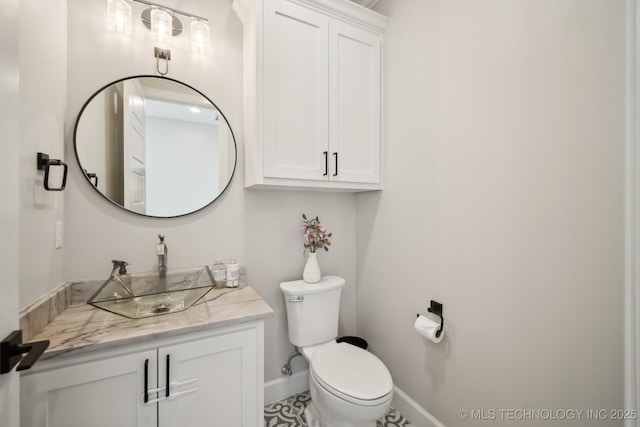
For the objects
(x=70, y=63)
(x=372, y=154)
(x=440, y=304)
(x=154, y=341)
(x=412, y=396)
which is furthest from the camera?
(x=372, y=154)

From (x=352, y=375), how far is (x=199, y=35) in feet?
6.74

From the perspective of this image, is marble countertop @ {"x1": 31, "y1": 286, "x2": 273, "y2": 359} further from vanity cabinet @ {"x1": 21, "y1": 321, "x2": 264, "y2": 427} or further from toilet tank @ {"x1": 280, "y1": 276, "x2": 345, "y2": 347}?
toilet tank @ {"x1": 280, "y1": 276, "x2": 345, "y2": 347}

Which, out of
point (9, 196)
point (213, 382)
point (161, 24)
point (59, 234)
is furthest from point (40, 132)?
point (213, 382)

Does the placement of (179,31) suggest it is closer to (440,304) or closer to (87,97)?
(87,97)

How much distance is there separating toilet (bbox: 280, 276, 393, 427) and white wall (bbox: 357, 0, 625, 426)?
0.37 m

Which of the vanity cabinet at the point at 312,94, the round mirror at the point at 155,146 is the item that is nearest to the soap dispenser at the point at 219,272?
the round mirror at the point at 155,146

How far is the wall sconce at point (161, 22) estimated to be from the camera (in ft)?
4.29

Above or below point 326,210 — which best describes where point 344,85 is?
above

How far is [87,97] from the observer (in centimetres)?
128

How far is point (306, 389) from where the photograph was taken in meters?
1.82

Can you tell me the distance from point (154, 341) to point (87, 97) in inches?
49.0

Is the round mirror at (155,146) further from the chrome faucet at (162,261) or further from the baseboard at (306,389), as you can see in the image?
the baseboard at (306,389)

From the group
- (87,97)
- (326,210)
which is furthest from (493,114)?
(87,97)

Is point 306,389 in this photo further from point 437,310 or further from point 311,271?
point 437,310
